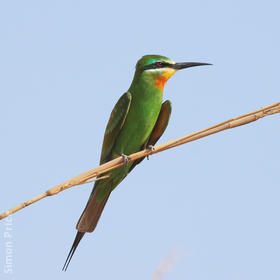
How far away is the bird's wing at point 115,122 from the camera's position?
9.72 ft

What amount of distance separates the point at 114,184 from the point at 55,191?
1557 millimetres

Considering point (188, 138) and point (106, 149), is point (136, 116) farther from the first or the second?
point (188, 138)

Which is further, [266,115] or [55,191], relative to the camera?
[266,115]

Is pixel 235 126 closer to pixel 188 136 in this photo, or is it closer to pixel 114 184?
pixel 188 136

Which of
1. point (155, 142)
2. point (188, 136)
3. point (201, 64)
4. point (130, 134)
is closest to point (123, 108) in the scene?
point (130, 134)

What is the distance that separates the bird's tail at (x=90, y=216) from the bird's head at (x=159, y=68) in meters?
0.80

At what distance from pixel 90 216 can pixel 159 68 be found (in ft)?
3.37

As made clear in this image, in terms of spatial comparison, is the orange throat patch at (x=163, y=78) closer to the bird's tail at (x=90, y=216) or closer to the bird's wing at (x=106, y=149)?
the bird's wing at (x=106, y=149)

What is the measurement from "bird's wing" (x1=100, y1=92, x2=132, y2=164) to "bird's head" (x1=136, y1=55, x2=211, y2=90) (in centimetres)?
18

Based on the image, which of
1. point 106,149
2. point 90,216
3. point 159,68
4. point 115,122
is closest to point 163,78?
point 159,68

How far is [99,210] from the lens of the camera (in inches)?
114

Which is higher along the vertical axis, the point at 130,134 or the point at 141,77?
the point at 141,77

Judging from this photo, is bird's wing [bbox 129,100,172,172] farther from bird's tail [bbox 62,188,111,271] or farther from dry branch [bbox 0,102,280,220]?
dry branch [bbox 0,102,280,220]

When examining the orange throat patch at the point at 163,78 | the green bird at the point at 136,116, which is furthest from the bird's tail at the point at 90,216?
the orange throat patch at the point at 163,78
